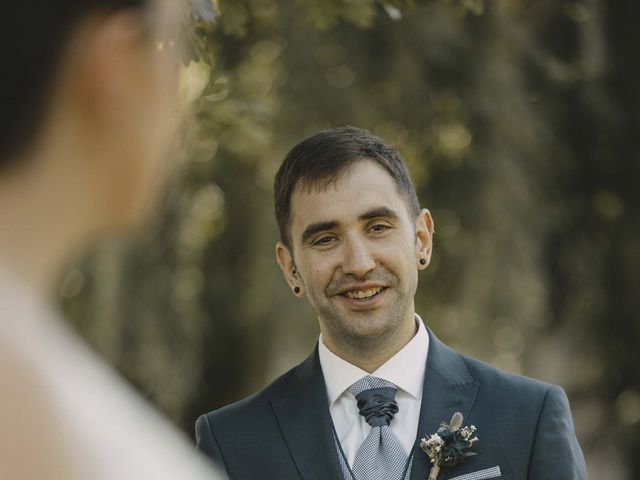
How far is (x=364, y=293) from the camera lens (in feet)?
11.0

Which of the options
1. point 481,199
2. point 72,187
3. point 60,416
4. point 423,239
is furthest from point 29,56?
point 481,199

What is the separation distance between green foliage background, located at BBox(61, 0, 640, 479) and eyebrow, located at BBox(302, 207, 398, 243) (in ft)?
14.6

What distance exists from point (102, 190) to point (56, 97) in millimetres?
83

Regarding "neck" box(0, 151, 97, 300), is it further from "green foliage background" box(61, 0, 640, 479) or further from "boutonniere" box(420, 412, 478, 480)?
"green foliage background" box(61, 0, 640, 479)

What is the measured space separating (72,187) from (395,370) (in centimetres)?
271

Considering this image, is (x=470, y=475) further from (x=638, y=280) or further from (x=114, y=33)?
(x=638, y=280)

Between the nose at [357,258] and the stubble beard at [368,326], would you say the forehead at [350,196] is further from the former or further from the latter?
the stubble beard at [368,326]

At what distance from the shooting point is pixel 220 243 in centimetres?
975

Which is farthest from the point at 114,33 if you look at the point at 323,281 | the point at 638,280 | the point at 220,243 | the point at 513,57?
the point at 220,243

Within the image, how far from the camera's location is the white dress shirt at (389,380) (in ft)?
11.2

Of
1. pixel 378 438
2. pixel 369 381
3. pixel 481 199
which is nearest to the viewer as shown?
pixel 378 438

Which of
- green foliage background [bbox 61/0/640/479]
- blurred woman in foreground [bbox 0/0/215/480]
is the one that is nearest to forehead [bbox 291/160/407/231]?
blurred woman in foreground [bbox 0/0/215/480]

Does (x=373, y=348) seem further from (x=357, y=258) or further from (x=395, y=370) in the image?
(x=357, y=258)

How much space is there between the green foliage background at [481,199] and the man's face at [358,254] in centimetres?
444
